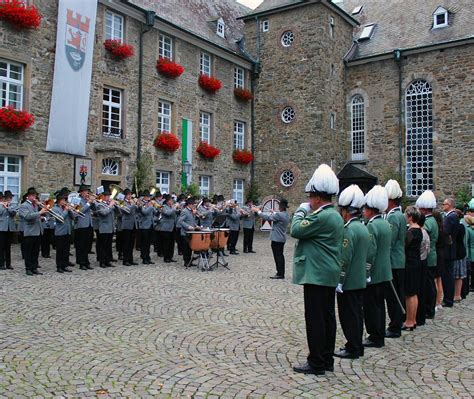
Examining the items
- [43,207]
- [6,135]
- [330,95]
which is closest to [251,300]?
[43,207]

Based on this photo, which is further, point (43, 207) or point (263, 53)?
point (263, 53)

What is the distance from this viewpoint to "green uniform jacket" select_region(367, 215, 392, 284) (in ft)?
19.0

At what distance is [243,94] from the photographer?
80.9 feet

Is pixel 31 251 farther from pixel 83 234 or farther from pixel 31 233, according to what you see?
pixel 83 234

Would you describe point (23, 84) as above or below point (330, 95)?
below

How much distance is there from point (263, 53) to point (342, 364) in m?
22.6

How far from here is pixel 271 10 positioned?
82.1 feet

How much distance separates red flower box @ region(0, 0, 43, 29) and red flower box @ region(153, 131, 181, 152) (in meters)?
6.28

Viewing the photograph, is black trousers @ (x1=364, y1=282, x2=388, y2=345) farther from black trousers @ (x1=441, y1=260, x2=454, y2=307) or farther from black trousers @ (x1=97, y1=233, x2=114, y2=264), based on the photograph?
black trousers @ (x1=97, y1=233, x2=114, y2=264)

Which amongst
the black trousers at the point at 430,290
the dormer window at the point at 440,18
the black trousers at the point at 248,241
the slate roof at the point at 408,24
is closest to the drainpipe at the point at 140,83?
the black trousers at the point at 248,241

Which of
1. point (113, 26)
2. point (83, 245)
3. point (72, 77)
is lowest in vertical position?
point (83, 245)

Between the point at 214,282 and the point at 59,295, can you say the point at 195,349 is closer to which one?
the point at 59,295

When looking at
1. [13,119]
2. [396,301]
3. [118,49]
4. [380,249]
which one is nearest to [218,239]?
[396,301]

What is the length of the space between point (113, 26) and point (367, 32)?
1481 centimetres
